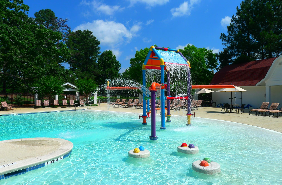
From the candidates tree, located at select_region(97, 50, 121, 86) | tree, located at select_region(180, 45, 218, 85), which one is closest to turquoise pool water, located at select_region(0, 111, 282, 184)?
tree, located at select_region(180, 45, 218, 85)

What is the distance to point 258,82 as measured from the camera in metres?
23.8

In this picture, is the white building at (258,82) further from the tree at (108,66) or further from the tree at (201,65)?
the tree at (108,66)

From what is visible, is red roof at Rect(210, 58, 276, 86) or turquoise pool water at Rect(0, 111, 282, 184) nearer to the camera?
turquoise pool water at Rect(0, 111, 282, 184)

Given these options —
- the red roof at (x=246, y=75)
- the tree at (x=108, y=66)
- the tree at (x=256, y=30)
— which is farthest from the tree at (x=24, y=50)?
the tree at (x=256, y=30)

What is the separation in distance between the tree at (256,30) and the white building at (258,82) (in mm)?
7288

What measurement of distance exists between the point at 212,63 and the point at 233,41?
5581 mm

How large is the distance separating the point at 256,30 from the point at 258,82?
20.5 m

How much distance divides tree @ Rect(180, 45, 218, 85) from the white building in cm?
1151

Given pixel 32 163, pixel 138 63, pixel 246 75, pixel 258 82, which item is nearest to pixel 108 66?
pixel 138 63

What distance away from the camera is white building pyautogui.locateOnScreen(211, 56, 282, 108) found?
21.5 m

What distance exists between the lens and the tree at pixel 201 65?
43.8 m

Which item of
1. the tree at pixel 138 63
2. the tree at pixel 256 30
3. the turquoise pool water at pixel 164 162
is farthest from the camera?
the tree at pixel 138 63

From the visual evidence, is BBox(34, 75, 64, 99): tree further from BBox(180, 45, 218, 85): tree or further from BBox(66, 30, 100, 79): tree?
BBox(66, 30, 100, 79): tree

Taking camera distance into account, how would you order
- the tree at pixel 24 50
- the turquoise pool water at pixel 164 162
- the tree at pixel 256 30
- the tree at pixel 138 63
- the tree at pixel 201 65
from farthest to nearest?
the tree at pixel 138 63 < the tree at pixel 201 65 < the tree at pixel 256 30 < the tree at pixel 24 50 < the turquoise pool water at pixel 164 162
